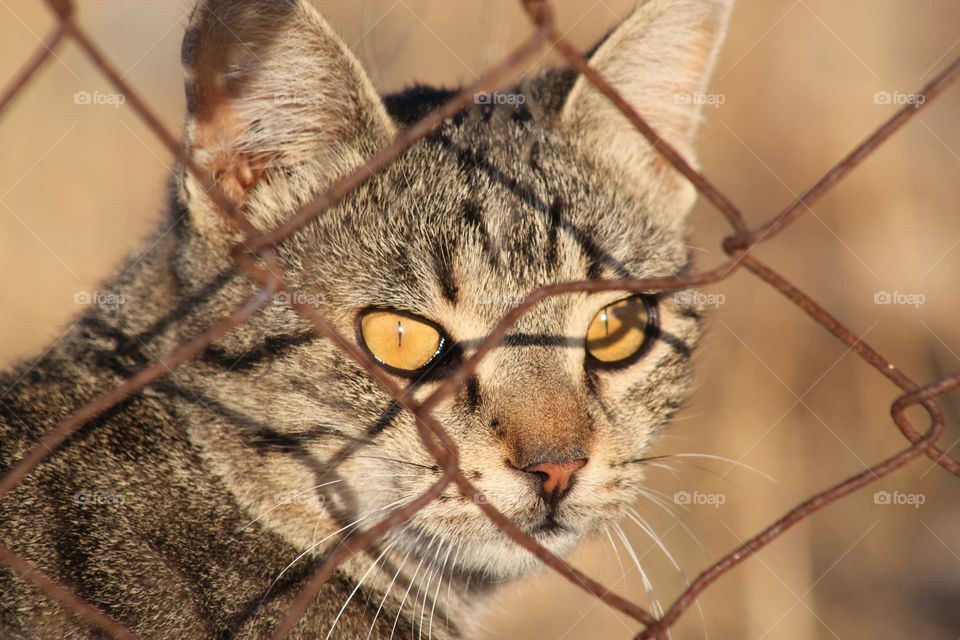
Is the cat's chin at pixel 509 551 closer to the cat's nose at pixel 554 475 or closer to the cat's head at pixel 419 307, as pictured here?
the cat's head at pixel 419 307

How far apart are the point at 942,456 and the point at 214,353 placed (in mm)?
1661

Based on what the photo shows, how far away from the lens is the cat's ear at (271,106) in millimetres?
2143

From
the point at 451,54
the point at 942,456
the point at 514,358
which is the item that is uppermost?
the point at 451,54

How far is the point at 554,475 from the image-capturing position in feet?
6.97

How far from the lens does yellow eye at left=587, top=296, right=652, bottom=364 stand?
2.47 m

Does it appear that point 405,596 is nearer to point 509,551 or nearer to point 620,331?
point 509,551

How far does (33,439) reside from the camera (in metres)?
2.28

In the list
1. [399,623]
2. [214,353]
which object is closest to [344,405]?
[214,353]

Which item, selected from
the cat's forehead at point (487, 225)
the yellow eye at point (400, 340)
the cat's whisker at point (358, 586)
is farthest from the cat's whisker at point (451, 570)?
the cat's forehead at point (487, 225)

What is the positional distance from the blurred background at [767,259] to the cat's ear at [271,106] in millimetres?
642

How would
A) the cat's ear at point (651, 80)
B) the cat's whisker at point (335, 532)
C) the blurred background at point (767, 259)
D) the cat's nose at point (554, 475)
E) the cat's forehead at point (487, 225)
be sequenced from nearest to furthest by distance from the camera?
1. the cat's nose at point (554, 475)
2. the cat's whisker at point (335, 532)
3. the cat's forehead at point (487, 225)
4. the cat's ear at point (651, 80)
5. the blurred background at point (767, 259)

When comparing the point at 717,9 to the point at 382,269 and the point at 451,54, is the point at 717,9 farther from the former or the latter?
the point at 451,54

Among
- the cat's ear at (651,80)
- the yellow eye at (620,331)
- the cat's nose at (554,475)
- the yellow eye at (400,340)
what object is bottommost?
Answer: the cat's nose at (554,475)

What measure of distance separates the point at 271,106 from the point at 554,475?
117 centimetres
